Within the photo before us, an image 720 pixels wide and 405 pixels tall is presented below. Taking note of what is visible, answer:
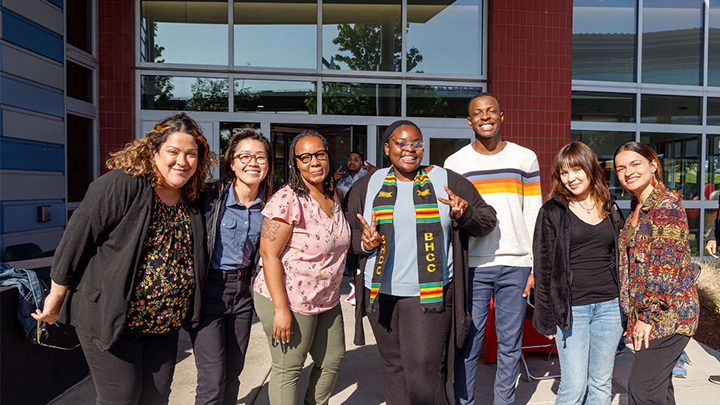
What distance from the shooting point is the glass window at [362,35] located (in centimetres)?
795

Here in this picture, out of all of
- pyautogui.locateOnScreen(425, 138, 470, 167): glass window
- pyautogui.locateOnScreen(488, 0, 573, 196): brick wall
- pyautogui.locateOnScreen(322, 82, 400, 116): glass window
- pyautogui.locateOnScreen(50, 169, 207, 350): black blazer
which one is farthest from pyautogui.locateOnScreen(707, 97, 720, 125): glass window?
pyautogui.locateOnScreen(50, 169, 207, 350): black blazer

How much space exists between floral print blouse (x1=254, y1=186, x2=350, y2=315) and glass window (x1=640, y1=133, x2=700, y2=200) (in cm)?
845

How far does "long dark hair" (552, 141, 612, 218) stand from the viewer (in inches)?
99.0

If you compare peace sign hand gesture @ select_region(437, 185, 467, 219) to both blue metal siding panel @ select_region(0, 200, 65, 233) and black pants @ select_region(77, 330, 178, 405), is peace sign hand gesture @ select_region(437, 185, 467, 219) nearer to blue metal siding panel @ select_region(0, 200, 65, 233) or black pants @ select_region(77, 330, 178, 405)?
black pants @ select_region(77, 330, 178, 405)

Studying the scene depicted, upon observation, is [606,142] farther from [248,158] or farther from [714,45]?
[248,158]

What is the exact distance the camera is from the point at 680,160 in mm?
8766

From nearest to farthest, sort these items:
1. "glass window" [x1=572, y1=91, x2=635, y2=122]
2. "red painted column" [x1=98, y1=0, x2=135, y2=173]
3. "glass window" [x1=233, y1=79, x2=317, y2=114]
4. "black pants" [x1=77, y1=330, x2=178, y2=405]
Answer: "black pants" [x1=77, y1=330, x2=178, y2=405] → "red painted column" [x1=98, y1=0, x2=135, y2=173] → "glass window" [x1=233, y1=79, x2=317, y2=114] → "glass window" [x1=572, y1=91, x2=635, y2=122]

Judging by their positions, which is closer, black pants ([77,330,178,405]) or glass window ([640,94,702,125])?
black pants ([77,330,178,405])

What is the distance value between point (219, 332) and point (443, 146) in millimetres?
6309

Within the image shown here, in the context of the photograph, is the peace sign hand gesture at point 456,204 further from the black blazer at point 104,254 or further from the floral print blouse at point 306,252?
the black blazer at point 104,254

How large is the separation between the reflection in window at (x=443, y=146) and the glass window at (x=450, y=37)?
46.4 inches

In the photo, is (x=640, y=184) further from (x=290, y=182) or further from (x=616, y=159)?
(x=290, y=182)

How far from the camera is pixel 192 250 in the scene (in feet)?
7.57

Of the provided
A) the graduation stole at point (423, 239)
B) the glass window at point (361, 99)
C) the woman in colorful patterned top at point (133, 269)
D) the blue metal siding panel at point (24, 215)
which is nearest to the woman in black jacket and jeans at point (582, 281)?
the graduation stole at point (423, 239)
